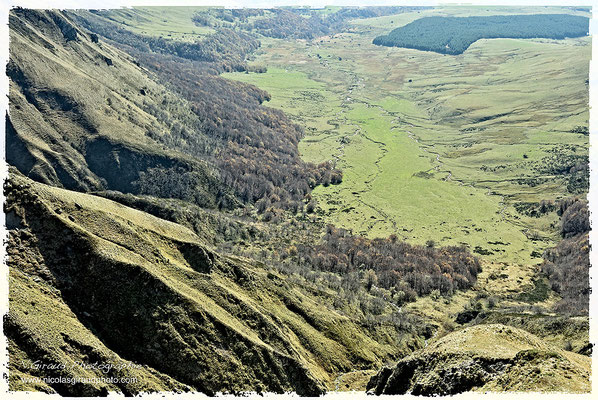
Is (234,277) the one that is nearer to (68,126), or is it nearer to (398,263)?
(398,263)

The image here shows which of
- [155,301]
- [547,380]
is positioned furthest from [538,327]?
[155,301]

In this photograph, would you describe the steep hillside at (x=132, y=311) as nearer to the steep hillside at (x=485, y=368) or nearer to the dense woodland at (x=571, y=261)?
the steep hillside at (x=485, y=368)

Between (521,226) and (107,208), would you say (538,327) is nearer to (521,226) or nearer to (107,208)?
(107,208)

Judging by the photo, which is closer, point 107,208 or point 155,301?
point 155,301

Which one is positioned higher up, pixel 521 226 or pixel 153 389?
pixel 153 389

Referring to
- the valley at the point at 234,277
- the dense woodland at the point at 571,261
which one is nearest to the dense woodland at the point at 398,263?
the valley at the point at 234,277

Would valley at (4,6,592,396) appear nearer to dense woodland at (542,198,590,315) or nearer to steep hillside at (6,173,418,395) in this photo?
steep hillside at (6,173,418,395)

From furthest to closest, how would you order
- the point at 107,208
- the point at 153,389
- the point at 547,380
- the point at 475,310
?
the point at 475,310, the point at 107,208, the point at 153,389, the point at 547,380
